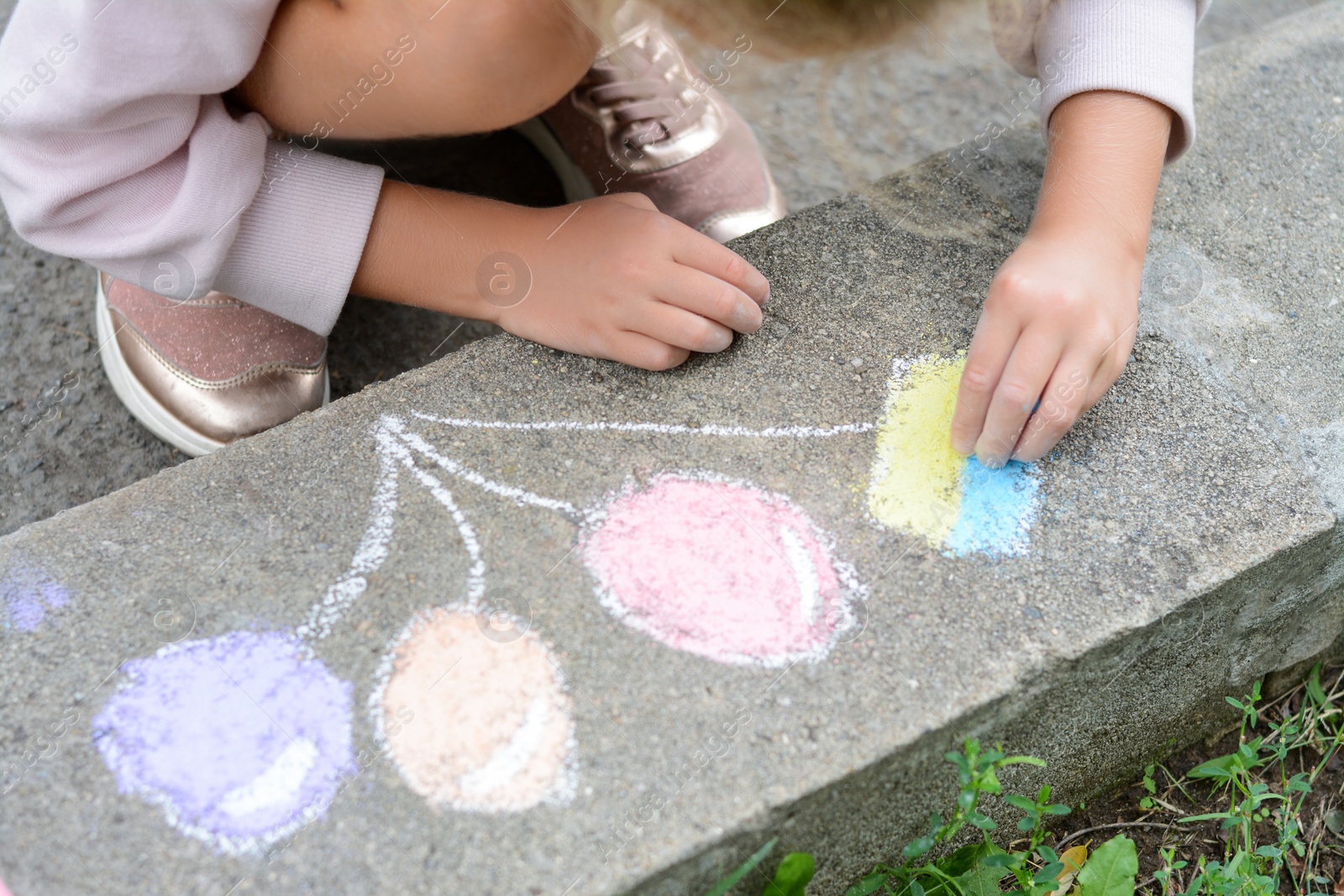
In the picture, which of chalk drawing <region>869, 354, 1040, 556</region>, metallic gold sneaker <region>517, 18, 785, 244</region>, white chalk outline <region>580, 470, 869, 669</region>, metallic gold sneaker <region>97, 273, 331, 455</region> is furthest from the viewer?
metallic gold sneaker <region>517, 18, 785, 244</region>

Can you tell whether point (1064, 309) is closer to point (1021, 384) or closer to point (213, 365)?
point (1021, 384)

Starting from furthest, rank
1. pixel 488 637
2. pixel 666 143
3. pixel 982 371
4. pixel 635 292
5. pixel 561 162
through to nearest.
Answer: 1. pixel 561 162
2. pixel 666 143
3. pixel 635 292
4. pixel 982 371
5. pixel 488 637

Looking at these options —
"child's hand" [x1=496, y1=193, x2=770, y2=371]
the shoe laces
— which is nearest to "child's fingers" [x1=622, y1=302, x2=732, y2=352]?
"child's hand" [x1=496, y1=193, x2=770, y2=371]

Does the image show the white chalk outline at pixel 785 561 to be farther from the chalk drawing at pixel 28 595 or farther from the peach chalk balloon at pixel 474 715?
the chalk drawing at pixel 28 595

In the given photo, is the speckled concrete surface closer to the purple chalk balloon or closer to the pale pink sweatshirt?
the purple chalk balloon

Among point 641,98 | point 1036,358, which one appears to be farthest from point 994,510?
point 641,98

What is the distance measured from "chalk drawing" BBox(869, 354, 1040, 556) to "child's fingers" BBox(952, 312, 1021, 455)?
0.16 feet

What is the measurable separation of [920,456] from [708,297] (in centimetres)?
31

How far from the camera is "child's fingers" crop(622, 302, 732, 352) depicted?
1.26 metres

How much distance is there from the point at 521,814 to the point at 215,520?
48 centimetres

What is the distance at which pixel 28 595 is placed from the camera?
43.2 inches

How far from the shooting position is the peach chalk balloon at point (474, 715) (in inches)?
38.6

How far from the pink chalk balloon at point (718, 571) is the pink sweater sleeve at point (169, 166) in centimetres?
52

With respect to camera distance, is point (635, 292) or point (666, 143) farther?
point (666, 143)
